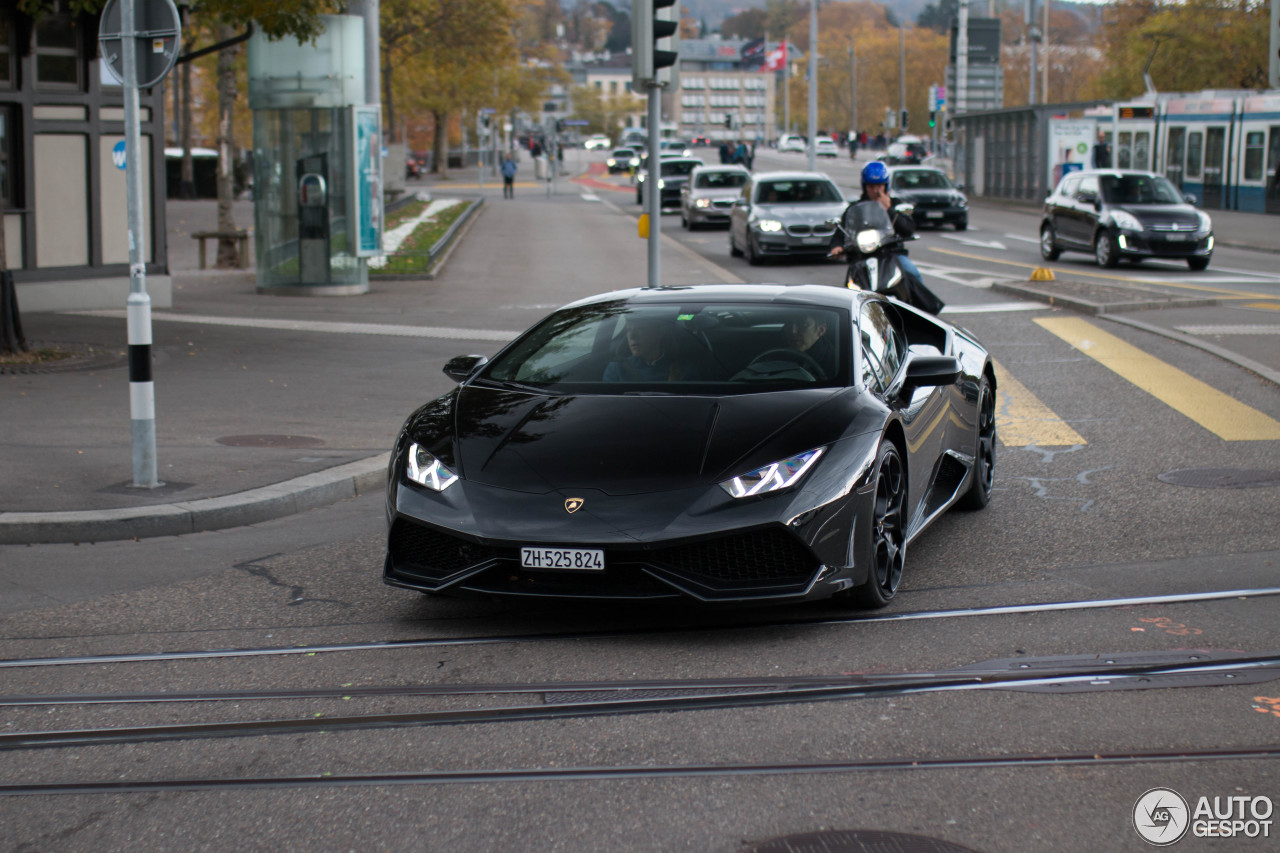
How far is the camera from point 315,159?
69.5 ft

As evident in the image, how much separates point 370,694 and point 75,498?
369 centimetres

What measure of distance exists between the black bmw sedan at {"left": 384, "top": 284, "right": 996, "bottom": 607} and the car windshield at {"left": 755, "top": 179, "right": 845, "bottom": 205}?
20247 millimetres

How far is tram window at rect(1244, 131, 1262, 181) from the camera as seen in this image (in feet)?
134

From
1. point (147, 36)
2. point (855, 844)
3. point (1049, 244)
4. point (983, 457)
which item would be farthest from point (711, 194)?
point (855, 844)

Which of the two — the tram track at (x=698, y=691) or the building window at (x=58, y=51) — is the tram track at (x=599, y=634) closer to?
the tram track at (x=698, y=691)

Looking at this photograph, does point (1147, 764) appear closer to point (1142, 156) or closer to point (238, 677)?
point (238, 677)

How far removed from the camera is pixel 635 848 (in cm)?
362

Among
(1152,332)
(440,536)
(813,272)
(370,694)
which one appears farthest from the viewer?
(813,272)

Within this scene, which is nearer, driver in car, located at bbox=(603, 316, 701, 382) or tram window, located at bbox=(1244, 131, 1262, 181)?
driver in car, located at bbox=(603, 316, 701, 382)

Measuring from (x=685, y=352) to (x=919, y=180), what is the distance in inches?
1240

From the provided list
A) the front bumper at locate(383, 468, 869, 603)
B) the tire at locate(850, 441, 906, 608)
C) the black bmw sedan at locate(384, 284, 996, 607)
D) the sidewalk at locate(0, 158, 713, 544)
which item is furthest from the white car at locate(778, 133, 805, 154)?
the front bumper at locate(383, 468, 869, 603)

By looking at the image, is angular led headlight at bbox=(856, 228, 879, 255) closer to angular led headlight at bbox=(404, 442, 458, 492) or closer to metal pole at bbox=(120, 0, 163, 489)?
metal pole at bbox=(120, 0, 163, 489)

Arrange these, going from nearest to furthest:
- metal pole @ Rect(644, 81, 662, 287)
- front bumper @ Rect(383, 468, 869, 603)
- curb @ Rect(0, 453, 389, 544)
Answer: front bumper @ Rect(383, 468, 869, 603) → curb @ Rect(0, 453, 389, 544) → metal pole @ Rect(644, 81, 662, 287)

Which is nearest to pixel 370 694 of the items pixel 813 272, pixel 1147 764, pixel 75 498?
pixel 1147 764
